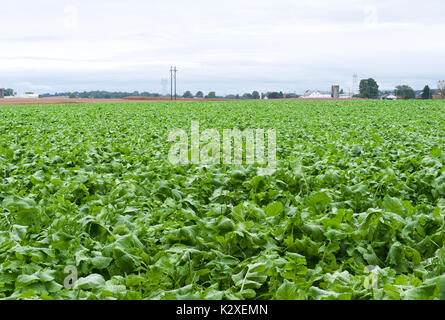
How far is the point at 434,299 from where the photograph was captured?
258 cm

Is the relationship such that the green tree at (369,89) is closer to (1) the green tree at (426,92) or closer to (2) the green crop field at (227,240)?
(1) the green tree at (426,92)

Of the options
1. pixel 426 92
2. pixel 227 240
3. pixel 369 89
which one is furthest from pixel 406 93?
pixel 227 240

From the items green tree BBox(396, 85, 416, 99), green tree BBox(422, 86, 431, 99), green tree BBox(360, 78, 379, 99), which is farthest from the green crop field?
green tree BBox(360, 78, 379, 99)

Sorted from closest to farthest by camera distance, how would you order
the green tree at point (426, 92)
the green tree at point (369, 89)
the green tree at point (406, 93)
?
1. the green tree at point (426, 92)
2. the green tree at point (406, 93)
3. the green tree at point (369, 89)

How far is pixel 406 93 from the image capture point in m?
94.2

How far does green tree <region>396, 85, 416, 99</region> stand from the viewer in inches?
3637

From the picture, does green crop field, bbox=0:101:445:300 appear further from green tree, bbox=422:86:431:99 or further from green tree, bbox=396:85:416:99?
green tree, bbox=396:85:416:99

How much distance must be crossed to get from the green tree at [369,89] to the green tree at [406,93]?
458 centimetres

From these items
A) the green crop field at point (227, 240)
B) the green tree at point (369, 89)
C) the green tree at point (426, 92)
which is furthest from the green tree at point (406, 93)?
the green crop field at point (227, 240)

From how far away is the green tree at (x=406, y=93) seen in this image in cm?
9238

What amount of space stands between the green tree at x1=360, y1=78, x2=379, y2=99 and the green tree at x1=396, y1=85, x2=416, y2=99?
458 centimetres

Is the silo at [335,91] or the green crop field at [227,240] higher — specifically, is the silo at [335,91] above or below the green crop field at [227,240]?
above

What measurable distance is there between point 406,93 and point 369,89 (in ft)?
26.6
